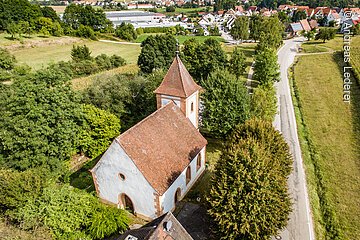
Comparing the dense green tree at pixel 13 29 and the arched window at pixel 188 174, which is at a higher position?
the dense green tree at pixel 13 29

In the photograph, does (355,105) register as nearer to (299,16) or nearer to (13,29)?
(13,29)

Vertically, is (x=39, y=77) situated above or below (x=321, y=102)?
above

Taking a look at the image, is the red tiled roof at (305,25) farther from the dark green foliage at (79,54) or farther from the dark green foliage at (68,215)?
the dark green foliage at (68,215)

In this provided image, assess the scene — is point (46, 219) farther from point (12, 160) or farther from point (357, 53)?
point (357, 53)

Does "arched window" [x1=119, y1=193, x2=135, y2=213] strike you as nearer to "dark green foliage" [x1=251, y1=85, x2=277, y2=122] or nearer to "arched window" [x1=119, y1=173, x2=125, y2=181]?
"arched window" [x1=119, y1=173, x2=125, y2=181]

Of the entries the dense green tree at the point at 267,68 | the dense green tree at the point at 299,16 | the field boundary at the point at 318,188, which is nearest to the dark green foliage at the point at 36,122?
the field boundary at the point at 318,188

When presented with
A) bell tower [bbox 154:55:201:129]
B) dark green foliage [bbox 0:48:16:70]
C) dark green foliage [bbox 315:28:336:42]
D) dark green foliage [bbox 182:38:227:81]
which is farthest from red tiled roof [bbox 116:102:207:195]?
dark green foliage [bbox 315:28:336:42]

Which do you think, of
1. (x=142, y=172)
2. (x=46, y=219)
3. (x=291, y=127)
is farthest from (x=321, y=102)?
(x=46, y=219)
